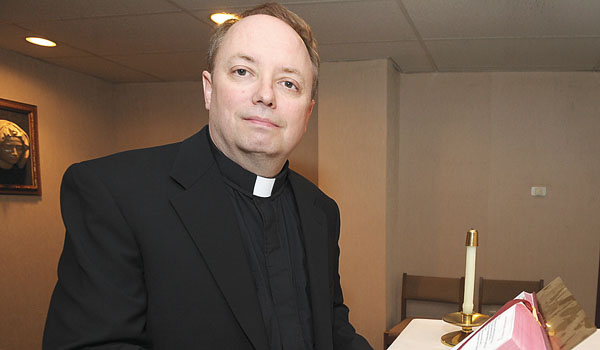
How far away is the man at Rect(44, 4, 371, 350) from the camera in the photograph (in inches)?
34.2

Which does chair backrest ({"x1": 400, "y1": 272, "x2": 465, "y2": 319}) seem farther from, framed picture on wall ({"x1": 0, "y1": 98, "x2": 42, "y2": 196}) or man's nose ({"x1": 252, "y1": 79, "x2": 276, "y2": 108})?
man's nose ({"x1": 252, "y1": 79, "x2": 276, "y2": 108})

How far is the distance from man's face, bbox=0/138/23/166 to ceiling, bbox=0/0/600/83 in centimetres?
76

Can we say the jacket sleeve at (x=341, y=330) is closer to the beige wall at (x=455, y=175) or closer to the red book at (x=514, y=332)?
the red book at (x=514, y=332)

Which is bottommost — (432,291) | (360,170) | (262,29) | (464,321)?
(432,291)

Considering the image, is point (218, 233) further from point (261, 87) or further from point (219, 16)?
point (219, 16)

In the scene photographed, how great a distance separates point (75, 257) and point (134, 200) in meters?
0.15

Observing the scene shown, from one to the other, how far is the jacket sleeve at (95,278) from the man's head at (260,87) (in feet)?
0.97

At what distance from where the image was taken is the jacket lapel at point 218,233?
37.0 inches

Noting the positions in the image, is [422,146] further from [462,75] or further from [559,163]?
[559,163]

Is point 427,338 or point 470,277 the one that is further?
point 427,338

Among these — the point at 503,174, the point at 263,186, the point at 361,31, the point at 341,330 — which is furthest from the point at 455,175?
the point at 263,186

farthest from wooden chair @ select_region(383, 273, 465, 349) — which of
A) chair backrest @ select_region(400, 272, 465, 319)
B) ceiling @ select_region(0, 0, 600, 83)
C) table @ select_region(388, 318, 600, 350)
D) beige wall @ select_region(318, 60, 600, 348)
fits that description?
table @ select_region(388, 318, 600, 350)

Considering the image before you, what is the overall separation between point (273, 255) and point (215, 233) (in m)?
0.19

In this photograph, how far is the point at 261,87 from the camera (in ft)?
3.25
